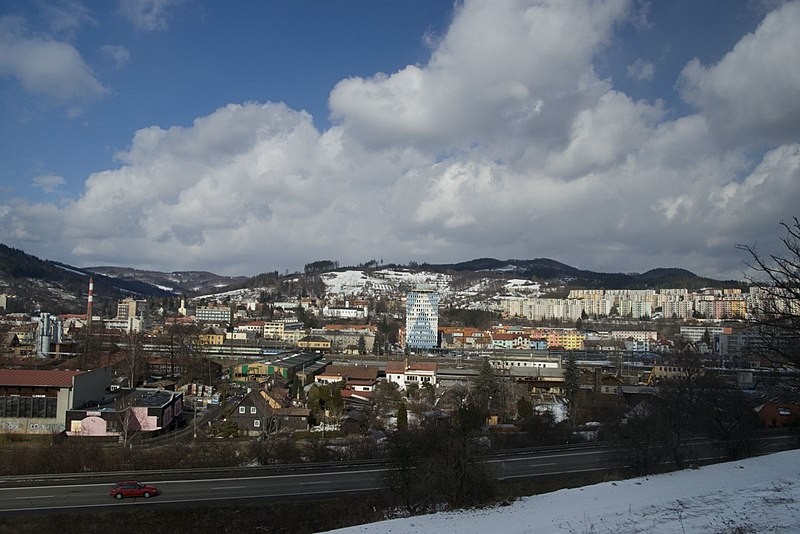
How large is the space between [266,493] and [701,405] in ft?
36.2

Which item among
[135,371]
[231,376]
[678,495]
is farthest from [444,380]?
[678,495]

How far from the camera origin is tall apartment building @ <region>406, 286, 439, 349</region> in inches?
2071

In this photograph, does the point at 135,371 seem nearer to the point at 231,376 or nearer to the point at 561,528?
the point at 231,376

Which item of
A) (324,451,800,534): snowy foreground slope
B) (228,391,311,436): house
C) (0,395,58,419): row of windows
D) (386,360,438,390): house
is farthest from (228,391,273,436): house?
(386,360,438,390): house

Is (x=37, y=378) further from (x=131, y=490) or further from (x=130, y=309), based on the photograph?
(x=130, y=309)

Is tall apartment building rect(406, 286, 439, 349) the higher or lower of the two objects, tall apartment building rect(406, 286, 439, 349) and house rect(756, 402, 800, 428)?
the higher

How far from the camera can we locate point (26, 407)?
17.1m

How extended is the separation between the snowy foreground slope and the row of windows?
14477 mm

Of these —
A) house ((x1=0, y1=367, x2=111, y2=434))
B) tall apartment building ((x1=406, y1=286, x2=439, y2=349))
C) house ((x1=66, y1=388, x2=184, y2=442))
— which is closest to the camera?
house ((x1=66, y1=388, x2=184, y2=442))

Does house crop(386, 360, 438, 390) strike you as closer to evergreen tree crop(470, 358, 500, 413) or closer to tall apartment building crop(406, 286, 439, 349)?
evergreen tree crop(470, 358, 500, 413)

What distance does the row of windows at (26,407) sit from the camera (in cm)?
1706

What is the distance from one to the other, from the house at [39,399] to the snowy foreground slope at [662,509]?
14.2 metres

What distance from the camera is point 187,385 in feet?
88.7

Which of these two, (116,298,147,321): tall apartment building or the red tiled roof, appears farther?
(116,298,147,321): tall apartment building
